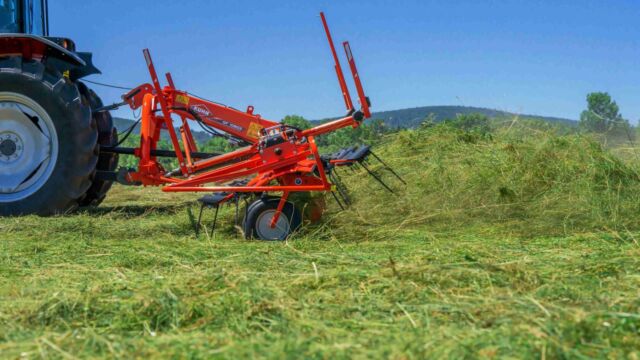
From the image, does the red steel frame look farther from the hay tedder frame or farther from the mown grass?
the mown grass

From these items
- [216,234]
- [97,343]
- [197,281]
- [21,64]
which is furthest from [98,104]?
[97,343]

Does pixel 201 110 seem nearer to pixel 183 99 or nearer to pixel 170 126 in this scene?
pixel 183 99

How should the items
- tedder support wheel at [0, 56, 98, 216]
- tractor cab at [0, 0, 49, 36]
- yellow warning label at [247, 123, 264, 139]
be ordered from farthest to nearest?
tractor cab at [0, 0, 49, 36]
yellow warning label at [247, 123, 264, 139]
tedder support wheel at [0, 56, 98, 216]

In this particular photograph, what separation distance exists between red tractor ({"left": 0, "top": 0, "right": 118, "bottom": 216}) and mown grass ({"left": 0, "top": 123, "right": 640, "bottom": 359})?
1.49 ft

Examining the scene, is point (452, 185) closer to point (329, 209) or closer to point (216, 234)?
point (329, 209)

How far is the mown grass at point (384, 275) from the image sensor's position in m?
2.51

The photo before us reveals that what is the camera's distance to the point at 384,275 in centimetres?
337

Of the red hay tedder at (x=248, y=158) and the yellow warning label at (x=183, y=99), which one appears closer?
the red hay tedder at (x=248, y=158)

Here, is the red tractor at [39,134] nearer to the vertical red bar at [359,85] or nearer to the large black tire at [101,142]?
the large black tire at [101,142]

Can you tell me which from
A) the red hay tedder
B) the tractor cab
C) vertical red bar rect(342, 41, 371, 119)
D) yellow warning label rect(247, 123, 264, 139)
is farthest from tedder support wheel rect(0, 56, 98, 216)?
vertical red bar rect(342, 41, 371, 119)

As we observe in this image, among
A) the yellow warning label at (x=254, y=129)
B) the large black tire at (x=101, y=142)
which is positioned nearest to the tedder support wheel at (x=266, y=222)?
the yellow warning label at (x=254, y=129)

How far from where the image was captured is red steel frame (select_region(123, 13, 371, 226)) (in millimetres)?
5441

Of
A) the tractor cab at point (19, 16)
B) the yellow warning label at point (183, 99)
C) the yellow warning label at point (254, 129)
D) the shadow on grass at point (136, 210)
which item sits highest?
the tractor cab at point (19, 16)

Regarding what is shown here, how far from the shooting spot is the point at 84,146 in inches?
249
